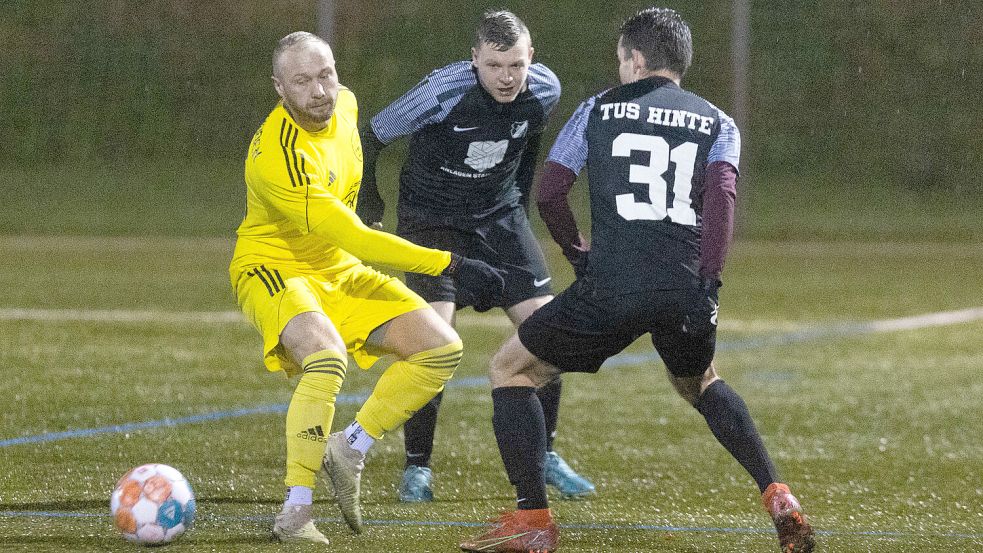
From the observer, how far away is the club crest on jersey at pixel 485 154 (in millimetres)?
5996

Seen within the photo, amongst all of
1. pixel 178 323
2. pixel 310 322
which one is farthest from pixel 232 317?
pixel 310 322

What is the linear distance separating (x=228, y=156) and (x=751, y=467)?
25212 millimetres

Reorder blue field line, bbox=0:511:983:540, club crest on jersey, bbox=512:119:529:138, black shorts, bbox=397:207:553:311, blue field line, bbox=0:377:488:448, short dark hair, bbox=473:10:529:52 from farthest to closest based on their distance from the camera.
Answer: blue field line, bbox=0:377:488:448 < black shorts, bbox=397:207:553:311 < club crest on jersey, bbox=512:119:529:138 < short dark hair, bbox=473:10:529:52 < blue field line, bbox=0:511:983:540

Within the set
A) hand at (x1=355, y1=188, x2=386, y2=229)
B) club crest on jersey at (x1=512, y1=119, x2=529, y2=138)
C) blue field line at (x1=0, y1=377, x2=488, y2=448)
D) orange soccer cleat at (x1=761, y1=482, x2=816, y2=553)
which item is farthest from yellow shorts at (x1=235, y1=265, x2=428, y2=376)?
blue field line at (x1=0, y1=377, x2=488, y2=448)

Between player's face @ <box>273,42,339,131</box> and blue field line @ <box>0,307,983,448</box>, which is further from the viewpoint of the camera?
blue field line @ <box>0,307,983,448</box>

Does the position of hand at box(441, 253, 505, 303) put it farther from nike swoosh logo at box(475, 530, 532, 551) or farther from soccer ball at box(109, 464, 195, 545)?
soccer ball at box(109, 464, 195, 545)

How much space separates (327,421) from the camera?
479cm

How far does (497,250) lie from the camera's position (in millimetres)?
6152

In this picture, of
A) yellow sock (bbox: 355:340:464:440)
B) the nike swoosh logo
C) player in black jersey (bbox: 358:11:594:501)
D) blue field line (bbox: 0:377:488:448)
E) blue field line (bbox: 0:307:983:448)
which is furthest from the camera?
blue field line (bbox: 0:307:983:448)

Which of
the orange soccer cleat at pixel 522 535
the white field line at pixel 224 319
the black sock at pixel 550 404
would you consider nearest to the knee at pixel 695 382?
the orange soccer cleat at pixel 522 535

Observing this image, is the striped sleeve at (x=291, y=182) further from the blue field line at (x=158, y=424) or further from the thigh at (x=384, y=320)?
the blue field line at (x=158, y=424)

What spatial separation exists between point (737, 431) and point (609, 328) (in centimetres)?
55

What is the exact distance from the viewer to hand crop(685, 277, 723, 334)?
179 inches

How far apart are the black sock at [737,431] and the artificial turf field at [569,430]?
32 cm
